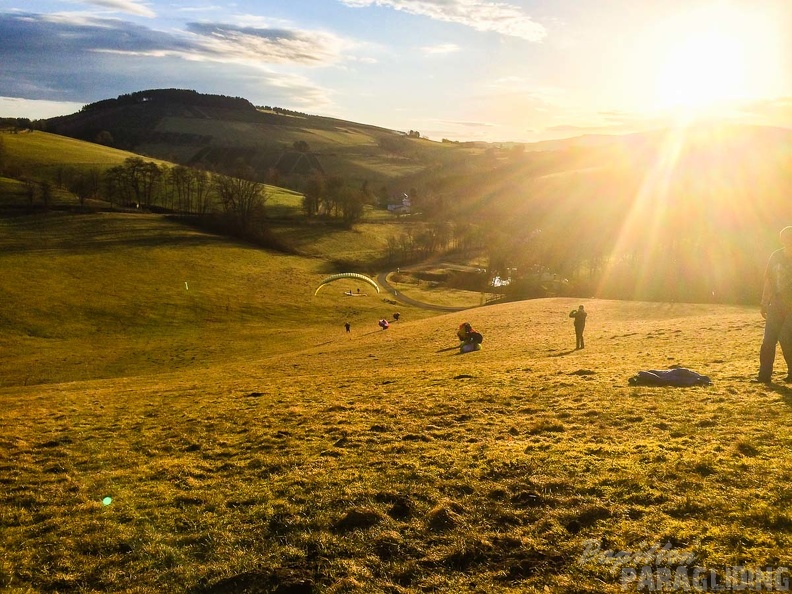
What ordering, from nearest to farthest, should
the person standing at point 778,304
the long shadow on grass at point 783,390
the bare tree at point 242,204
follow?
the long shadow on grass at point 783,390
the person standing at point 778,304
the bare tree at point 242,204

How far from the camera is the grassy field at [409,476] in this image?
7.88 meters

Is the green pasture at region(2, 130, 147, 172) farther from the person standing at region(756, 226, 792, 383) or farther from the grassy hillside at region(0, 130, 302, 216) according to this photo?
the person standing at region(756, 226, 792, 383)

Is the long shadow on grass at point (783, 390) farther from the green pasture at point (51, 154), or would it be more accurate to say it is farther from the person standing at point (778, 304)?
the green pasture at point (51, 154)

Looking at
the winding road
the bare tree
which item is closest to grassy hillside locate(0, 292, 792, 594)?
the winding road

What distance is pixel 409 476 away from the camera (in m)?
11.1

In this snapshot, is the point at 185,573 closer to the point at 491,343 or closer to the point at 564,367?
the point at 564,367

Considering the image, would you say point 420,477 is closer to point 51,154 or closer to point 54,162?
point 54,162

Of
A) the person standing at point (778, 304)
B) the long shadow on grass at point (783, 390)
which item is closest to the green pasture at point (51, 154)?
the person standing at point (778, 304)

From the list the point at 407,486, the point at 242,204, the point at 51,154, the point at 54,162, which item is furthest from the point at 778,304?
the point at 51,154

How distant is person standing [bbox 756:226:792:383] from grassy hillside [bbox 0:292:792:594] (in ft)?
4.90

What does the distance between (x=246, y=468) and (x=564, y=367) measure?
1649cm

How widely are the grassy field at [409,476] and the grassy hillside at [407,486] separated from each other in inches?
1.9

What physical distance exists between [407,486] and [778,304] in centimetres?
1373

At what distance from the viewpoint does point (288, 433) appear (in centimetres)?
1577
